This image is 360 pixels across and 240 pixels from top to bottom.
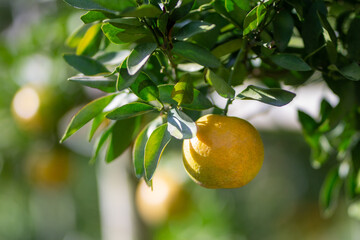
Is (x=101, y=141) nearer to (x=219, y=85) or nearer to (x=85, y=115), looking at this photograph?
(x=85, y=115)

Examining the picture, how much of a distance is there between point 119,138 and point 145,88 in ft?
0.31

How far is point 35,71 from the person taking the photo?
137 cm

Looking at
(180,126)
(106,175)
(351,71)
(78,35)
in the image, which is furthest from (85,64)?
(106,175)

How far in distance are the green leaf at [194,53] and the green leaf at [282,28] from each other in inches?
2.7

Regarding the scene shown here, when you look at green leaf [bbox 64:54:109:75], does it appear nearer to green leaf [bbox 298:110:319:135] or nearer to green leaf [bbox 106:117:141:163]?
green leaf [bbox 106:117:141:163]

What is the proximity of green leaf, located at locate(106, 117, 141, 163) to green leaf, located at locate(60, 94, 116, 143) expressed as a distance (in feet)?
0.13

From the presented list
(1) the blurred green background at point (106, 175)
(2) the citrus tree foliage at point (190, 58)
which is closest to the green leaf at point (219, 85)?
(2) the citrus tree foliage at point (190, 58)

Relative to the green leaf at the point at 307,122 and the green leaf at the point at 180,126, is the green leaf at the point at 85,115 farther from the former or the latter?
the green leaf at the point at 307,122

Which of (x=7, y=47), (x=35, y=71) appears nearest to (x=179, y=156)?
(x=35, y=71)

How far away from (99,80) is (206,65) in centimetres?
10

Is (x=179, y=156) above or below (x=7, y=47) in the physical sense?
below

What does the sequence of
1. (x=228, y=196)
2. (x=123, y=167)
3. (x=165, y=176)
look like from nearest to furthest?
(x=123, y=167) → (x=165, y=176) → (x=228, y=196)

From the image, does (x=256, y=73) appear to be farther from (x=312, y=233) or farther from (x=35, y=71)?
(x=312, y=233)

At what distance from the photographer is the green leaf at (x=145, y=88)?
0.42 meters
